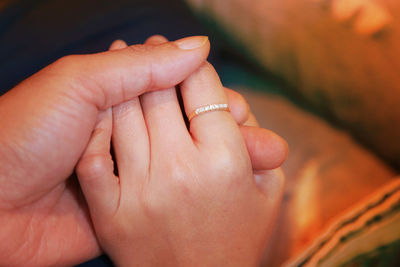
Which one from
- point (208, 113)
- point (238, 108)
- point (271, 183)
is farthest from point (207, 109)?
point (271, 183)

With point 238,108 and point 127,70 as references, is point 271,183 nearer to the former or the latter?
point 238,108

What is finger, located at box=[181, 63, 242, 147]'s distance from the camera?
59 centimetres

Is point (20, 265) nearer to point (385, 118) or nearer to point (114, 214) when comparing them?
point (114, 214)

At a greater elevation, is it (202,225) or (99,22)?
(99,22)

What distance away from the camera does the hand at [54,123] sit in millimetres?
544

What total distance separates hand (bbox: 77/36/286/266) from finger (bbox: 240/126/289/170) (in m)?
0.04

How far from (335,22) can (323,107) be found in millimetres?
246

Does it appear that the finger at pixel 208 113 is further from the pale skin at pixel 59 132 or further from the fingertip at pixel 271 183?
the fingertip at pixel 271 183

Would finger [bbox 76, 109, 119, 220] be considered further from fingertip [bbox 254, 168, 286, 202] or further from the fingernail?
fingertip [bbox 254, 168, 286, 202]

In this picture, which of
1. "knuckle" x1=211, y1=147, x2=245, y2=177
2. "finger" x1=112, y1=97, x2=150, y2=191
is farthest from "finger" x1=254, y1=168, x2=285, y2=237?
"finger" x1=112, y1=97, x2=150, y2=191

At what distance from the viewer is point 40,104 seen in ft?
1.78

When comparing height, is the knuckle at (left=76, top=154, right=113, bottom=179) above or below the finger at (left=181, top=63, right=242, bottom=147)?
below

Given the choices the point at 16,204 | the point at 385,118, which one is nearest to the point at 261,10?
the point at 385,118

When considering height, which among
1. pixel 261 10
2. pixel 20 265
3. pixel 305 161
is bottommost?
pixel 20 265
